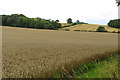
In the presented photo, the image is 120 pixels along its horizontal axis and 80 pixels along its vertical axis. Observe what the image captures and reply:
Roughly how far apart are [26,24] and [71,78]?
56.7m

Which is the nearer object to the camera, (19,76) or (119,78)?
(119,78)

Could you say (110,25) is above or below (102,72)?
above

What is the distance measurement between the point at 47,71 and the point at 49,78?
0.25 m

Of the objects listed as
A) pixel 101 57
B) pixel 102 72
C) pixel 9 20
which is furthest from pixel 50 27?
pixel 102 72

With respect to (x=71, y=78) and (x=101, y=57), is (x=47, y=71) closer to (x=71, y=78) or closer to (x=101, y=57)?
(x=71, y=78)

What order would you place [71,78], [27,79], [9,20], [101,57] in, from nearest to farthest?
[27,79]
[71,78]
[101,57]
[9,20]

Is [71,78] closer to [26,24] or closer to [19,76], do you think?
[19,76]

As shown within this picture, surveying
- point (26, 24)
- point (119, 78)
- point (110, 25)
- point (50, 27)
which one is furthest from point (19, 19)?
point (119, 78)

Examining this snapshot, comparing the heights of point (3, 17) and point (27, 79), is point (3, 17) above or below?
above

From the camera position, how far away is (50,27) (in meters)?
60.1

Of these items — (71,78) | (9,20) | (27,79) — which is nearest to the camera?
(27,79)

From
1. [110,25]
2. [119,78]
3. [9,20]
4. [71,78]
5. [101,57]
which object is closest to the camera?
[119,78]

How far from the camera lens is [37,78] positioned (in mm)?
5281

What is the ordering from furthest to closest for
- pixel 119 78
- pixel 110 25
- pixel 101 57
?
pixel 110 25 < pixel 101 57 < pixel 119 78
